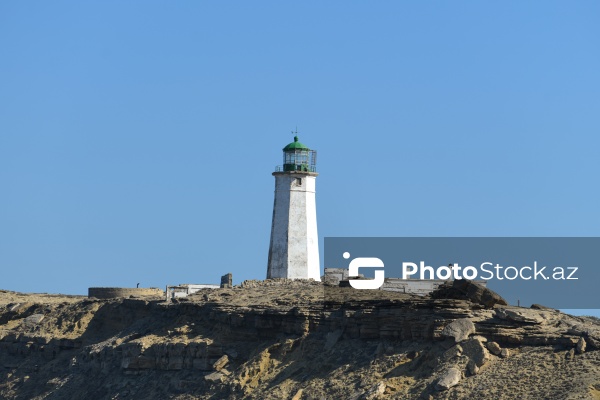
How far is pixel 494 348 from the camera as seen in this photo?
3897 cm

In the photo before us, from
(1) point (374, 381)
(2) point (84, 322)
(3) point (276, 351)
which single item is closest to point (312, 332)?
(3) point (276, 351)

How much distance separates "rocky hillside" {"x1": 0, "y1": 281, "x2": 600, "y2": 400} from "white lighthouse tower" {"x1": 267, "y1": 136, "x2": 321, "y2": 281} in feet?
26.9

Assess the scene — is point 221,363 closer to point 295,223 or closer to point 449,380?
point 449,380

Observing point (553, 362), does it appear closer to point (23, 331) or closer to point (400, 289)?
point (400, 289)

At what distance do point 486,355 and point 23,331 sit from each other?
86.7 feet

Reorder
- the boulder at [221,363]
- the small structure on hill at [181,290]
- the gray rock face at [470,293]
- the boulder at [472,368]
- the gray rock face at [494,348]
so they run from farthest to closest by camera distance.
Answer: the small structure on hill at [181,290]
the boulder at [221,363]
the gray rock face at [470,293]
the gray rock face at [494,348]
the boulder at [472,368]

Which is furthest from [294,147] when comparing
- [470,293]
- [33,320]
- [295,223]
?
[470,293]

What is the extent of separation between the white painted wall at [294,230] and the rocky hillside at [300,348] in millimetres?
8181

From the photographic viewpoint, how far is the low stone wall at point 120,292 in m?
61.8

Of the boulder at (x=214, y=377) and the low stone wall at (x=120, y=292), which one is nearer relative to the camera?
the boulder at (x=214, y=377)

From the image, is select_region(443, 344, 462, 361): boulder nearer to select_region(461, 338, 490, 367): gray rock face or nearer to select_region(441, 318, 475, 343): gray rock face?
select_region(461, 338, 490, 367): gray rock face

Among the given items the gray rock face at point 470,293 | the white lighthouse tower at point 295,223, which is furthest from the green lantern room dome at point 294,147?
the gray rock face at point 470,293

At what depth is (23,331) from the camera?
60.2m

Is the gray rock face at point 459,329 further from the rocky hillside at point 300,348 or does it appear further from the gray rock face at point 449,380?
the gray rock face at point 449,380
